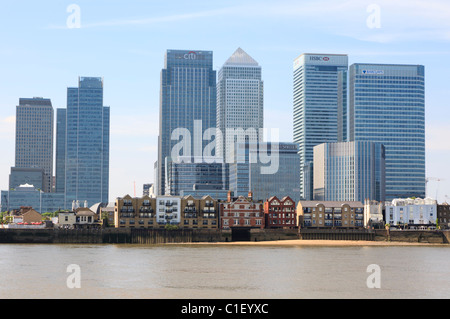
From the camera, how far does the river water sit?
268 feet

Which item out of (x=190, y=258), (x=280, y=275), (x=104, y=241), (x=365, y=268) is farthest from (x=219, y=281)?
(x=104, y=241)

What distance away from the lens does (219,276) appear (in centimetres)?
9794

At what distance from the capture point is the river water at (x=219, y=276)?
81688mm

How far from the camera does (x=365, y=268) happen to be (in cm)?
11150
